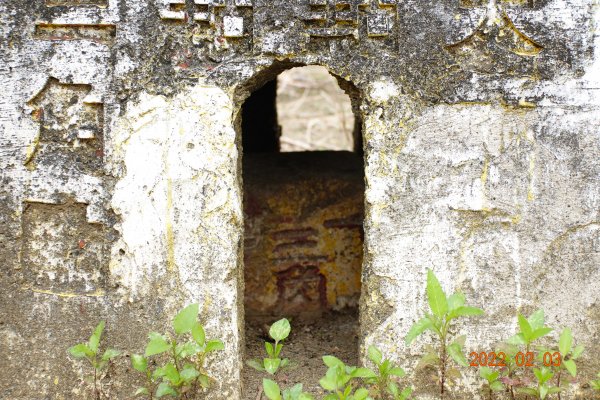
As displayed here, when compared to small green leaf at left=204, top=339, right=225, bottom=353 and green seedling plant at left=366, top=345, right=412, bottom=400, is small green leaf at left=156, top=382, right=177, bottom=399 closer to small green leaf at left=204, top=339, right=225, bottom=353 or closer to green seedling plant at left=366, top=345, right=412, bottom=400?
small green leaf at left=204, top=339, right=225, bottom=353

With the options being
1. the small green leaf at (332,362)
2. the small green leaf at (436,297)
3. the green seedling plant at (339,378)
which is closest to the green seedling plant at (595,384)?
the small green leaf at (436,297)

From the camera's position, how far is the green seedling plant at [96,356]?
290 cm

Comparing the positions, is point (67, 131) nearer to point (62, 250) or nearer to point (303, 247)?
point (62, 250)

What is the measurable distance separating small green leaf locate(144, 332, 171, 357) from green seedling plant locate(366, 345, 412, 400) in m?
0.80

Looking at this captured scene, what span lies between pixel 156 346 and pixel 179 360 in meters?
0.27

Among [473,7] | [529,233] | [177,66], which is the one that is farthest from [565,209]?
[177,66]

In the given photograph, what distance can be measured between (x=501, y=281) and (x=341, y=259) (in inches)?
59.4

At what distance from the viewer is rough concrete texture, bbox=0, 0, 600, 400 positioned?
117 inches

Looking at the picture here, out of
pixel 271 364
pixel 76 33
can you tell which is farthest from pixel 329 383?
pixel 76 33

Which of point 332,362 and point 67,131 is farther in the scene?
point 67,131

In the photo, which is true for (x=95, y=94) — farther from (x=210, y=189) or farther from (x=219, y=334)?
(x=219, y=334)

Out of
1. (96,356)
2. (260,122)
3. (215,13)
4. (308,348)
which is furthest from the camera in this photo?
(260,122)

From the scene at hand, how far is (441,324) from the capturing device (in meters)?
2.71

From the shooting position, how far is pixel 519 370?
10.0 feet
